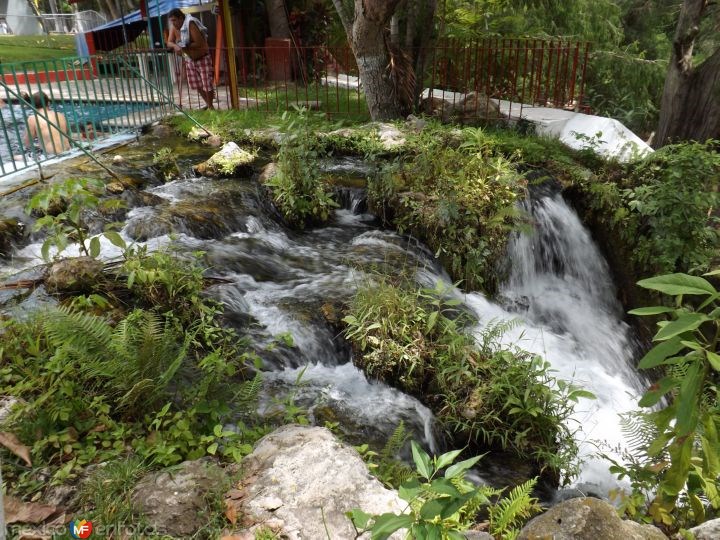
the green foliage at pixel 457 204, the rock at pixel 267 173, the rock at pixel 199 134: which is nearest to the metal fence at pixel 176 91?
the rock at pixel 199 134

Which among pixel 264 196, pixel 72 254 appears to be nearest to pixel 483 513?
pixel 72 254

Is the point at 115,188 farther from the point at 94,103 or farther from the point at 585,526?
the point at 585,526

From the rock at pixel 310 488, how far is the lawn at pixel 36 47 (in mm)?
22685

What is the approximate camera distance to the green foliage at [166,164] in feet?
26.5

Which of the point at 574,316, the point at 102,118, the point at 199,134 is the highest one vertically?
the point at 102,118

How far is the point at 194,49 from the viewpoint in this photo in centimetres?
1077

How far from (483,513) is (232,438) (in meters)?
1.64

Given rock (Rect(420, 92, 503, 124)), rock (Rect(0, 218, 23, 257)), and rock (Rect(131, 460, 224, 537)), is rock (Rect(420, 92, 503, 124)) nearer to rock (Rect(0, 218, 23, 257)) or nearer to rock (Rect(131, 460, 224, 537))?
rock (Rect(0, 218, 23, 257))

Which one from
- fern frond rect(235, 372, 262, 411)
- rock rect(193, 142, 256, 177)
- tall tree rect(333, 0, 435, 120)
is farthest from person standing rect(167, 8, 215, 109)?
fern frond rect(235, 372, 262, 411)

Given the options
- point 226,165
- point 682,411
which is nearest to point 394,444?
point 682,411

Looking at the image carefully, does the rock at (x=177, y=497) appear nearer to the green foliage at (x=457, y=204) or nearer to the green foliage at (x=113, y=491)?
the green foliage at (x=113, y=491)

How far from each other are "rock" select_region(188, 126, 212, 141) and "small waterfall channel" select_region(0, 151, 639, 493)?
211 centimetres

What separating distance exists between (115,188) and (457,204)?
4520 millimetres

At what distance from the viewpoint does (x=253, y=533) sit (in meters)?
2.27
